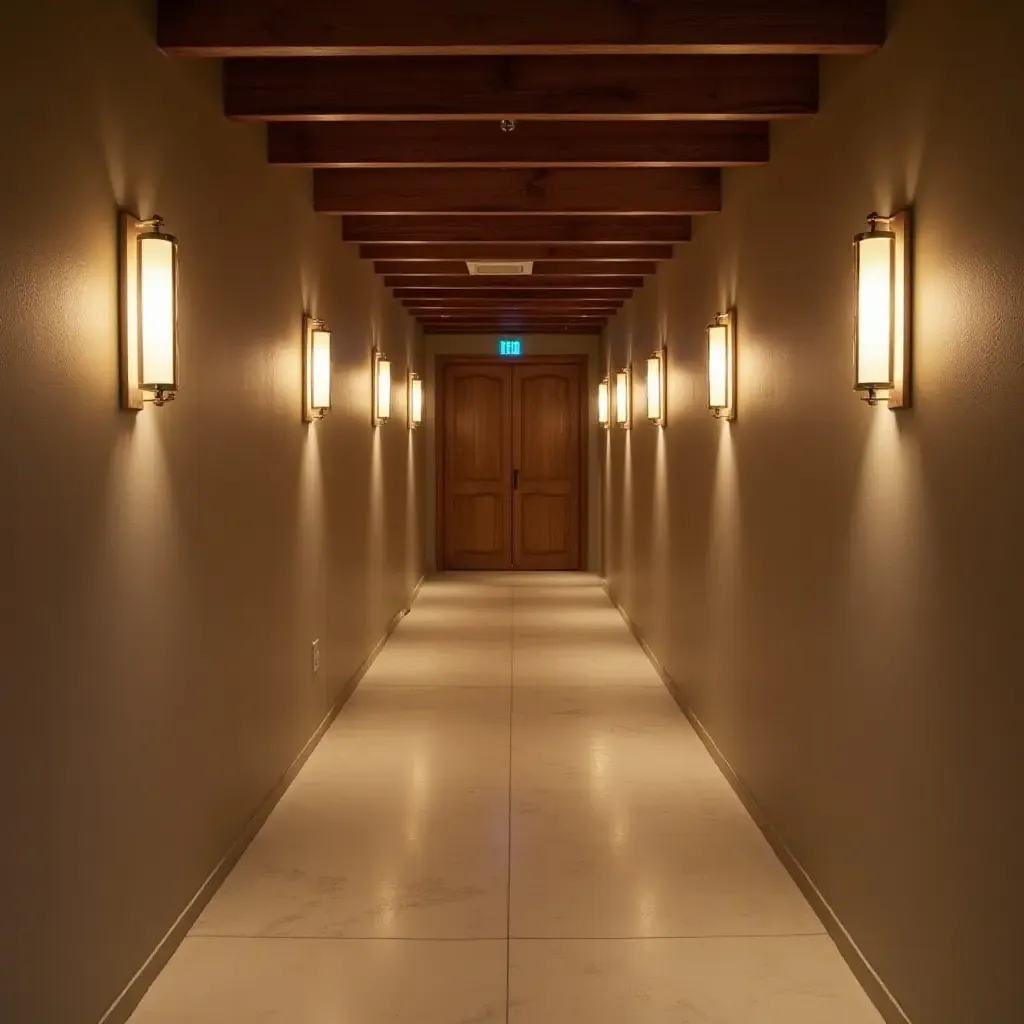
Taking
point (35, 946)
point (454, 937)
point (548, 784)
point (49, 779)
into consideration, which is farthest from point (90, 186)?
point (548, 784)

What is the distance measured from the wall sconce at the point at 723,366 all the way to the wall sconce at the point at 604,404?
5.62 meters

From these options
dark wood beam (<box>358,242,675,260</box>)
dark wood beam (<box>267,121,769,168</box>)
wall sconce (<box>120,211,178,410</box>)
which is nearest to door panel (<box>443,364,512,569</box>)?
dark wood beam (<box>358,242,675,260</box>)

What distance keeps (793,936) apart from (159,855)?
1705 millimetres

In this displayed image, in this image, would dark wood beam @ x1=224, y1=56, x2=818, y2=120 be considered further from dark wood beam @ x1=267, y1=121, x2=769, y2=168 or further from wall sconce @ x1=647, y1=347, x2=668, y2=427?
wall sconce @ x1=647, y1=347, x2=668, y2=427

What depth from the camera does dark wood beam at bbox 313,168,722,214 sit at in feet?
17.2

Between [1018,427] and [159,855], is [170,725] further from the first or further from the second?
[1018,427]

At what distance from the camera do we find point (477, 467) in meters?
12.8

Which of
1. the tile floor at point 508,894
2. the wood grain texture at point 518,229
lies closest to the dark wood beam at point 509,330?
the wood grain texture at point 518,229

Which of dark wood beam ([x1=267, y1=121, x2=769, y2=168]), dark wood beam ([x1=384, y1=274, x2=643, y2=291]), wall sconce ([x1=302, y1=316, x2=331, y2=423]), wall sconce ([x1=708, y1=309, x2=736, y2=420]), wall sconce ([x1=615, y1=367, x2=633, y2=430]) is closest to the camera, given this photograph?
dark wood beam ([x1=267, y1=121, x2=769, y2=168])

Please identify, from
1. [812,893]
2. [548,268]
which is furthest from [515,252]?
[812,893]

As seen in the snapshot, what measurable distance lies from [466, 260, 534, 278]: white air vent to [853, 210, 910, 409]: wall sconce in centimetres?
413

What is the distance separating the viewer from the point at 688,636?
6066 mm

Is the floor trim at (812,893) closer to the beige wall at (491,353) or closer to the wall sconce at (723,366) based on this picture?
the wall sconce at (723,366)

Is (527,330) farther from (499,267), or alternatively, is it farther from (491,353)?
(499,267)
